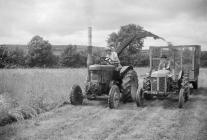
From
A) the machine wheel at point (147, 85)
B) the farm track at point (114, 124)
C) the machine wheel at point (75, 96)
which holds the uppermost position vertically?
the machine wheel at point (147, 85)

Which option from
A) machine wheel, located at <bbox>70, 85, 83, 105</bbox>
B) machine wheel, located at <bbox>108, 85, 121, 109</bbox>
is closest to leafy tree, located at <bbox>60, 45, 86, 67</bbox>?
machine wheel, located at <bbox>70, 85, 83, 105</bbox>

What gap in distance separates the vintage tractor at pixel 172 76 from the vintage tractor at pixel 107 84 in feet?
1.75

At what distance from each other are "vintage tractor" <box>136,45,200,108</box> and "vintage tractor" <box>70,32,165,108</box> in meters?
0.53

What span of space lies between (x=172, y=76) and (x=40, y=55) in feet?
121

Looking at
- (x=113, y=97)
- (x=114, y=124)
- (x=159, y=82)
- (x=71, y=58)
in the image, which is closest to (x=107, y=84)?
(x=113, y=97)

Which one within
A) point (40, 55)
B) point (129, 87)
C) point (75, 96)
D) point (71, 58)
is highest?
point (40, 55)

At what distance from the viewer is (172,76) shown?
8.98 meters

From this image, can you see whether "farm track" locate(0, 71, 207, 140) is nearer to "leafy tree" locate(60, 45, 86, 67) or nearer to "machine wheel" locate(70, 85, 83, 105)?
"machine wheel" locate(70, 85, 83, 105)

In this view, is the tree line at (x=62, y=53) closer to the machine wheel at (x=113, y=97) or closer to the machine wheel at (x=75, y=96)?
the machine wheel at (x=75, y=96)

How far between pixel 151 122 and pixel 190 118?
3.58 ft

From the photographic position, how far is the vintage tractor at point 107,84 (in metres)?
8.06

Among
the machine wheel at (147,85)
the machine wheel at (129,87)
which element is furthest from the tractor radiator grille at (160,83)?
the machine wheel at (129,87)

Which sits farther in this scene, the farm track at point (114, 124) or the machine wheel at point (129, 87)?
the machine wheel at point (129, 87)

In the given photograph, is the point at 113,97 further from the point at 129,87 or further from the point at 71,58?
the point at 71,58
